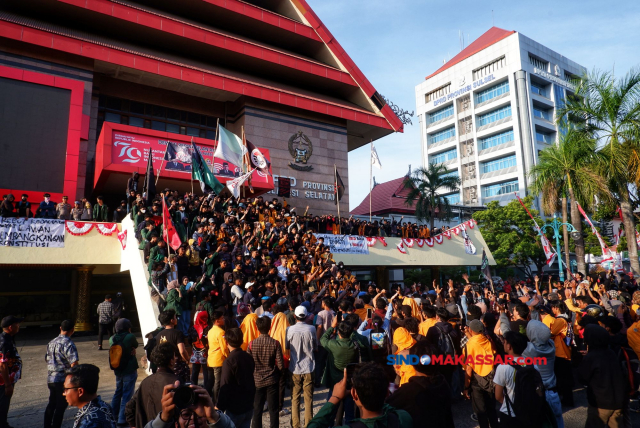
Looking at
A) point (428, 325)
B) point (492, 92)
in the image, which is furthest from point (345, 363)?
point (492, 92)

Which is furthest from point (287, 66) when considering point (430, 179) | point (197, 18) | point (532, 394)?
point (532, 394)

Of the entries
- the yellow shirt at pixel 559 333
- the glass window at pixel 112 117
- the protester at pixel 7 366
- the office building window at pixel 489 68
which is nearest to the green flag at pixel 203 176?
the protester at pixel 7 366

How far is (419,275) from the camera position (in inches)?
1454

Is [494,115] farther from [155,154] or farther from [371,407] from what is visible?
[371,407]

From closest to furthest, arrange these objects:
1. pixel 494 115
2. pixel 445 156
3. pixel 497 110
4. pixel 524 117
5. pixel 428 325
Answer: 1. pixel 428 325
2. pixel 524 117
3. pixel 497 110
4. pixel 494 115
5. pixel 445 156

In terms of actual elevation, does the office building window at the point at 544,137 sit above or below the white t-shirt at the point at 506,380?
above

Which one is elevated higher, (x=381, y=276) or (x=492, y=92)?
(x=492, y=92)

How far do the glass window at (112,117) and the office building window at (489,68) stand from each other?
176ft

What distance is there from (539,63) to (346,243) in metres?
54.2

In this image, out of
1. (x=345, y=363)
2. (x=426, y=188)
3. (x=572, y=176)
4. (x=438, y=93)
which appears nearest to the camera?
(x=345, y=363)

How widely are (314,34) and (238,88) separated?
24.5 ft

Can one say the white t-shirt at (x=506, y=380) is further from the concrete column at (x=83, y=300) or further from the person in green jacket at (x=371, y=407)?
the concrete column at (x=83, y=300)

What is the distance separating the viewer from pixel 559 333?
6785mm

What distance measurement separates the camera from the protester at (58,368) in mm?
5766
